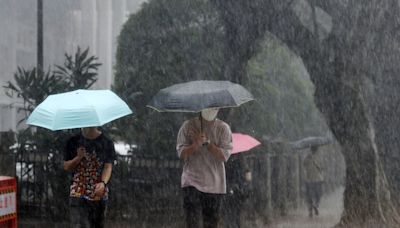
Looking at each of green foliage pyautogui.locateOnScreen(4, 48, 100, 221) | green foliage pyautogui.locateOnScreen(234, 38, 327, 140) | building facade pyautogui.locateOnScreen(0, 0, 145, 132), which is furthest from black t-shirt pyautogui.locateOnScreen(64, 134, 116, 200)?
building facade pyautogui.locateOnScreen(0, 0, 145, 132)

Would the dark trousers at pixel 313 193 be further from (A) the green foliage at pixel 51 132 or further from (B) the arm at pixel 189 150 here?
(B) the arm at pixel 189 150

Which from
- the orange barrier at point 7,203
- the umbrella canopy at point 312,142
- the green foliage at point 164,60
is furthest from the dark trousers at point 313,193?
the orange barrier at point 7,203

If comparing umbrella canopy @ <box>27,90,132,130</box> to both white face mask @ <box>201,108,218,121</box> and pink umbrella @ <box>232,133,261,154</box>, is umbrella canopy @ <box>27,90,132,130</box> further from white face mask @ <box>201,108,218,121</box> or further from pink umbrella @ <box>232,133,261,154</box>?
pink umbrella @ <box>232,133,261,154</box>

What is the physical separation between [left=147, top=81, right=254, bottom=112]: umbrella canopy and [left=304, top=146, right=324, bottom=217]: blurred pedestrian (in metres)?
4.44

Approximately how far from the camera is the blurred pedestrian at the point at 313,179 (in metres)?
10.2

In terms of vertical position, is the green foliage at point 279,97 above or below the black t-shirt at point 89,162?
above

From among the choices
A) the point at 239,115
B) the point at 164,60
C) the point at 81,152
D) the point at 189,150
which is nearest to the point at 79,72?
the point at 164,60

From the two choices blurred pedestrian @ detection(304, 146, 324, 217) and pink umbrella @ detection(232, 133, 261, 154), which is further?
blurred pedestrian @ detection(304, 146, 324, 217)

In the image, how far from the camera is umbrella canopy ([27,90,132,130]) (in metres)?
5.61

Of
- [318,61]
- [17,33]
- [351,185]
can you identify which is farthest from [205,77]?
[17,33]

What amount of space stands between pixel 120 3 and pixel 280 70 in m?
3.80

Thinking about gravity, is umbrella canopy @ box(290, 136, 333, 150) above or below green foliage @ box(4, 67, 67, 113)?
below

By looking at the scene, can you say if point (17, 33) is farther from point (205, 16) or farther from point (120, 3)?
point (205, 16)

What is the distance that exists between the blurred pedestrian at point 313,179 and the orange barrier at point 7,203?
5664 mm
